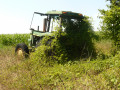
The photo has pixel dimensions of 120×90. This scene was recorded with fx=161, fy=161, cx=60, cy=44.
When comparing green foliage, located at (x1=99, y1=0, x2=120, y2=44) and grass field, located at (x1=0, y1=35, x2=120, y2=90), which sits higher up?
green foliage, located at (x1=99, y1=0, x2=120, y2=44)

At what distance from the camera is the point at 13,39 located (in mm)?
16062

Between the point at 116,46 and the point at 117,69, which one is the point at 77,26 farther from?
the point at 117,69

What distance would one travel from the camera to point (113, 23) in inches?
278

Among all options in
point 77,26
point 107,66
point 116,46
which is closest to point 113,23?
point 116,46

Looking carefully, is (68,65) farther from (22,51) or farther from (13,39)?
(13,39)

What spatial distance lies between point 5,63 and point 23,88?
7.58 feet

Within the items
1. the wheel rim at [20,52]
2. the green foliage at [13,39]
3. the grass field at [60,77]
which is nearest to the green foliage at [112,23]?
the grass field at [60,77]

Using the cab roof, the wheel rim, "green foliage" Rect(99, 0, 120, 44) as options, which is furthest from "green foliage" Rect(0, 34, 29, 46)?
"green foliage" Rect(99, 0, 120, 44)

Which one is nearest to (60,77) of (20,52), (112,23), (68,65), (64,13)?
(68,65)

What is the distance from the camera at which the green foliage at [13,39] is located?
15.6 m

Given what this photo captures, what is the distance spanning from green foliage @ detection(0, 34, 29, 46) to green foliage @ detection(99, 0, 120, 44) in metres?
9.72

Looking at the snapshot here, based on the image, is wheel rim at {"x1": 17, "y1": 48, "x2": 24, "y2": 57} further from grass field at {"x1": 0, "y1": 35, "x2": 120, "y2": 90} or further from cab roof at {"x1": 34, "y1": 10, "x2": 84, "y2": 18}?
cab roof at {"x1": 34, "y1": 10, "x2": 84, "y2": 18}

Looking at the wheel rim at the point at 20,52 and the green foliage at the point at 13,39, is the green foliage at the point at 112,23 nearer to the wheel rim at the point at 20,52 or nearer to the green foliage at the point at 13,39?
the wheel rim at the point at 20,52

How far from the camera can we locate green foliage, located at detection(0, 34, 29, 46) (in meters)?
15.6
